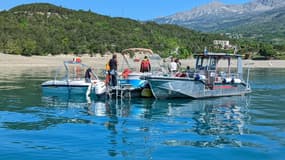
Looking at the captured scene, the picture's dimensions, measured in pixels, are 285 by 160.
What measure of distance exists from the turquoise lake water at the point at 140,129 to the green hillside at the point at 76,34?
237ft

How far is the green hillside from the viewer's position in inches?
3937

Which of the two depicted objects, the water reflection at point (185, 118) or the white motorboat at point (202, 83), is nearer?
the water reflection at point (185, 118)

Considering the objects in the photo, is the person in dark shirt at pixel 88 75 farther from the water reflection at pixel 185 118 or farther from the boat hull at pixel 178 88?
the boat hull at pixel 178 88

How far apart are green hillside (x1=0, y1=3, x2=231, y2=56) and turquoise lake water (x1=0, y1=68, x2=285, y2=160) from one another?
72387mm

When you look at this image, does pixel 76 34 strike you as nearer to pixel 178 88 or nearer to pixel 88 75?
pixel 88 75

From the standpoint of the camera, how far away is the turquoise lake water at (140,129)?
43.3 feet

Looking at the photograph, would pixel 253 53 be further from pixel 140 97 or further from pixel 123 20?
pixel 140 97

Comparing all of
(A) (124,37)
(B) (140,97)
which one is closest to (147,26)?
(A) (124,37)

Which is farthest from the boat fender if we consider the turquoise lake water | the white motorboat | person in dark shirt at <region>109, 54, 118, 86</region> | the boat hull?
person in dark shirt at <region>109, 54, 118, 86</region>

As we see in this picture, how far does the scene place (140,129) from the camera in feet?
55.3

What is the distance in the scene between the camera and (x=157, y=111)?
22.1 meters

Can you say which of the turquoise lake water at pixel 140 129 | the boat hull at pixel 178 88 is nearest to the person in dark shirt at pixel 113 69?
the turquoise lake water at pixel 140 129

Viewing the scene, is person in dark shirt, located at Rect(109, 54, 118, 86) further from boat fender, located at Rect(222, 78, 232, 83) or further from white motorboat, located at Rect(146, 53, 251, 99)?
boat fender, located at Rect(222, 78, 232, 83)

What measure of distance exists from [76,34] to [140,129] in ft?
344
